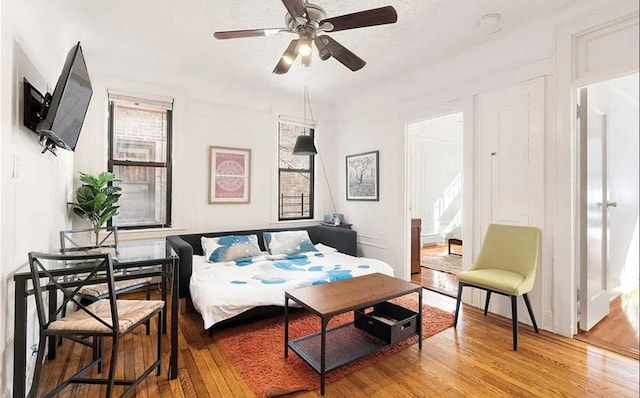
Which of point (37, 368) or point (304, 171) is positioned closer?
point (37, 368)

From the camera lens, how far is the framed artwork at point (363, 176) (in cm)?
444

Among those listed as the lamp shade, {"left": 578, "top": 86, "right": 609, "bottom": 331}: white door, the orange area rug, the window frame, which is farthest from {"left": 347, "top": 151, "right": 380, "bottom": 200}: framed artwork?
{"left": 578, "top": 86, "right": 609, "bottom": 331}: white door

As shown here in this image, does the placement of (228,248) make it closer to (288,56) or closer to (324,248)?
(324,248)

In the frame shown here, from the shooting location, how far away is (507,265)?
2.82 meters

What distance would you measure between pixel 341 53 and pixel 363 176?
97.1 inches

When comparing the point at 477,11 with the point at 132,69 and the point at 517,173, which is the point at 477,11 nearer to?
the point at 517,173

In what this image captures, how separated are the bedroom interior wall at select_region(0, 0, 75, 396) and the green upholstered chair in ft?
10.0

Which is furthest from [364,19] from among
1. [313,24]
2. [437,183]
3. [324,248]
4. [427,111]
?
[437,183]

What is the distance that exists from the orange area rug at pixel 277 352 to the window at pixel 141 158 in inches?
79.6

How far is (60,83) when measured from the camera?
178cm

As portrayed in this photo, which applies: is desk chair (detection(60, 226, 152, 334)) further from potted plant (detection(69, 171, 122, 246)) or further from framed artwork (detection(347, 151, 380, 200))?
framed artwork (detection(347, 151, 380, 200))

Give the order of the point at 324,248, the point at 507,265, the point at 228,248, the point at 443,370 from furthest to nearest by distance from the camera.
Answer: the point at 324,248 < the point at 228,248 < the point at 507,265 < the point at 443,370

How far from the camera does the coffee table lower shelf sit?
202 cm

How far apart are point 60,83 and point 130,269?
1165 mm
